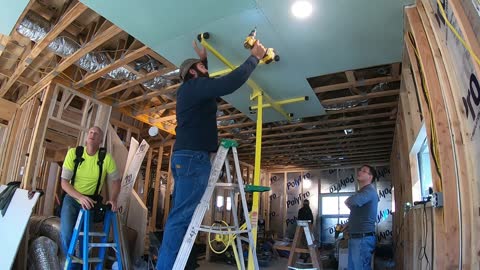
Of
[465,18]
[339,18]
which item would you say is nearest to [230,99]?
[339,18]

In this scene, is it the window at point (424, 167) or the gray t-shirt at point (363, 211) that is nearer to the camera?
the window at point (424, 167)

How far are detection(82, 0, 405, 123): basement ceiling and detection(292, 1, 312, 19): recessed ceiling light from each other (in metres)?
0.04

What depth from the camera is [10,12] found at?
2744mm

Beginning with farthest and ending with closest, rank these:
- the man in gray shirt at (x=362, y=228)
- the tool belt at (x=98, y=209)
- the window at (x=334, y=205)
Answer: the window at (x=334, y=205)
the man in gray shirt at (x=362, y=228)
the tool belt at (x=98, y=209)

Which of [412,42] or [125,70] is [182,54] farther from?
[412,42]

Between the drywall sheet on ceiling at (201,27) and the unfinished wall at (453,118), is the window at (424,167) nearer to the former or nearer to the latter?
the unfinished wall at (453,118)

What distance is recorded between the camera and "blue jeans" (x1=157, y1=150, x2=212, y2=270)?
163cm

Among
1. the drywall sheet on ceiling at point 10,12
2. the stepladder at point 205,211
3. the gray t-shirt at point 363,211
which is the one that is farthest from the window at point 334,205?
the drywall sheet on ceiling at point 10,12

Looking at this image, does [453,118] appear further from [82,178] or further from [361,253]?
[82,178]

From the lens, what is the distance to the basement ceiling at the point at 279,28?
229 centimetres

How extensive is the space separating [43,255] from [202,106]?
2.53 m

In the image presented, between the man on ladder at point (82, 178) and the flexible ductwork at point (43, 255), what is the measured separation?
414 millimetres

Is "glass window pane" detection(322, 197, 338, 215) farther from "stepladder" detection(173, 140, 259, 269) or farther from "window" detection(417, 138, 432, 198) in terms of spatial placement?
"stepladder" detection(173, 140, 259, 269)

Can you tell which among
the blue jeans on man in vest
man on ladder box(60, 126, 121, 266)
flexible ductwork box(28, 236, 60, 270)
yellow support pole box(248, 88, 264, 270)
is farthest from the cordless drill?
flexible ductwork box(28, 236, 60, 270)
